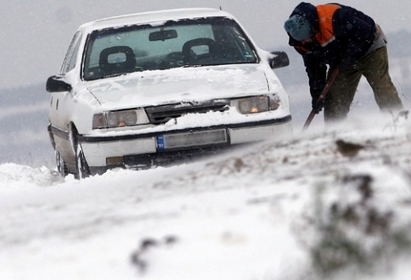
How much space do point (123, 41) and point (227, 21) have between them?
98 centimetres

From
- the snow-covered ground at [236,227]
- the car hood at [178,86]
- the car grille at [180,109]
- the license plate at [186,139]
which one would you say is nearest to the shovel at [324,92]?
the car hood at [178,86]

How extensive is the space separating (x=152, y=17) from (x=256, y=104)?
6.71 ft

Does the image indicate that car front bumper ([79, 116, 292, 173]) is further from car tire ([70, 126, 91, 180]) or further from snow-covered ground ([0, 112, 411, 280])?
snow-covered ground ([0, 112, 411, 280])

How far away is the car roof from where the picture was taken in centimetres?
795

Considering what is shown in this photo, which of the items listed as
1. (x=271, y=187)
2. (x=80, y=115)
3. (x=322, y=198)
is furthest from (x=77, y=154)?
(x=322, y=198)

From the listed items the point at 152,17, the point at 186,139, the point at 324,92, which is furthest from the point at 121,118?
the point at 324,92

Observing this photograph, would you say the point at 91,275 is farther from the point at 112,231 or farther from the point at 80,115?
the point at 80,115

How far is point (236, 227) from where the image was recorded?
2768 millimetres

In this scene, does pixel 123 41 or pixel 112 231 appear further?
pixel 123 41

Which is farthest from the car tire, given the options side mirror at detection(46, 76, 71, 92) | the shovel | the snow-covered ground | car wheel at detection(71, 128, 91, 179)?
the snow-covered ground

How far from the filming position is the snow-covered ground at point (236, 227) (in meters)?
2.52

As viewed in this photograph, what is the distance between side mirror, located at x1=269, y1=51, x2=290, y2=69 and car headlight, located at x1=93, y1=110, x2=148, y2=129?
5.46ft

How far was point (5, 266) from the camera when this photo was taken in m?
2.82

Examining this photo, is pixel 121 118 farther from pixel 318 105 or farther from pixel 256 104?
pixel 318 105
